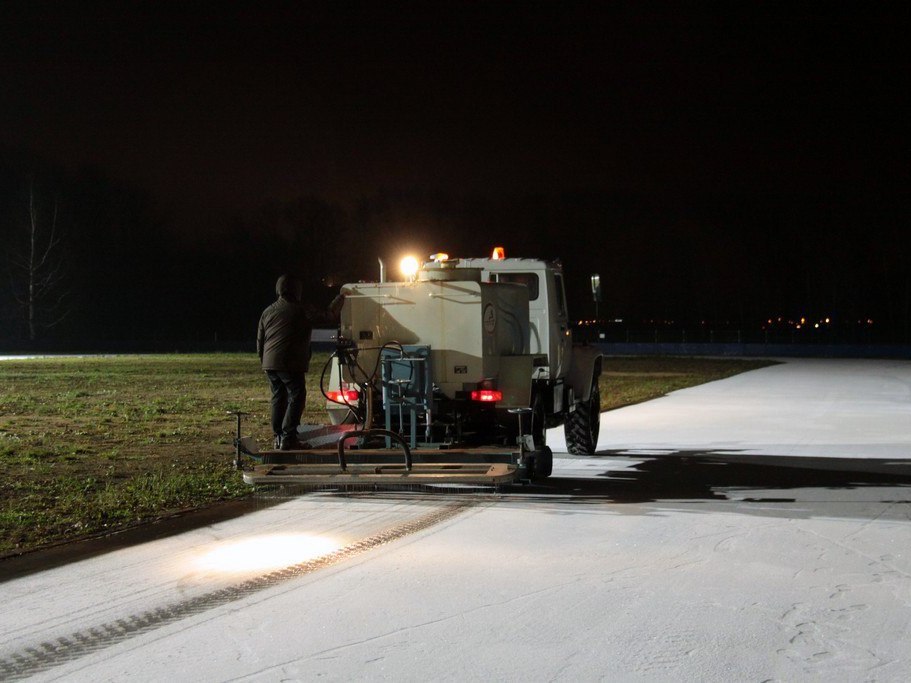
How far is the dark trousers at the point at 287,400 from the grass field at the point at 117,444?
0.85 meters

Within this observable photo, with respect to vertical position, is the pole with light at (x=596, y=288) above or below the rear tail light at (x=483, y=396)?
above

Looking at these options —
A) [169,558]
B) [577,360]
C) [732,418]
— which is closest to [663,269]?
[732,418]

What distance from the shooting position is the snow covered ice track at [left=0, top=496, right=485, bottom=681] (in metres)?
5.34

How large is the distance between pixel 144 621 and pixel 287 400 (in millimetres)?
5560

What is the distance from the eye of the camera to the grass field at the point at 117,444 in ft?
33.0

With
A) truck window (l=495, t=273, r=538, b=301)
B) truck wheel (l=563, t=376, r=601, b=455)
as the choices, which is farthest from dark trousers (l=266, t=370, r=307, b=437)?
truck wheel (l=563, t=376, r=601, b=455)

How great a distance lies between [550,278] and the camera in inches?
527

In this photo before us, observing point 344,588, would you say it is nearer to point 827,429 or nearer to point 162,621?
point 162,621

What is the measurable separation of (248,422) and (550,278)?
8.69m

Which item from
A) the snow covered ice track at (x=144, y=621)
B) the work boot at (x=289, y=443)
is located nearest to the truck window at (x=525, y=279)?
the work boot at (x=289, y=443)

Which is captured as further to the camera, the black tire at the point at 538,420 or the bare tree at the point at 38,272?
the bare tree at the point at 38,272

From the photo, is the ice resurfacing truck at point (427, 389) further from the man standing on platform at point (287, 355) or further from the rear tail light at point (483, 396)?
the man standing on platform at point (287, 355)

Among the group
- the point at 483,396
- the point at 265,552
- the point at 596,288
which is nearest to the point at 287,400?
the point at 483,396

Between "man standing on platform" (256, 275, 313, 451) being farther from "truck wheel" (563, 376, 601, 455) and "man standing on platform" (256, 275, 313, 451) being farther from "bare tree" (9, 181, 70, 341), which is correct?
"bare tree" (9, 181, 70, 341)
